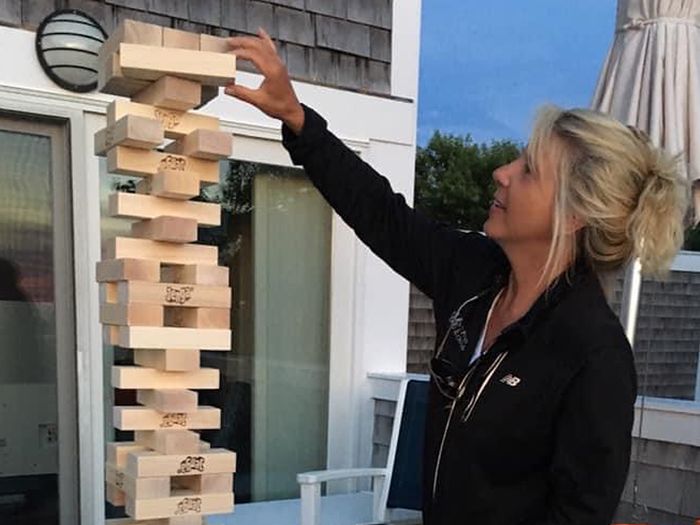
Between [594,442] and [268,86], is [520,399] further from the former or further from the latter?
[268,86]

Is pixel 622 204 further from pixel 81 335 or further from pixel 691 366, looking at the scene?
pixel 691 366

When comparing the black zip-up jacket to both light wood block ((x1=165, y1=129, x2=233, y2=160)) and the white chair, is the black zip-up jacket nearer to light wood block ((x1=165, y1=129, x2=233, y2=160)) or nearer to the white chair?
light wood block ((x1=165, y1=129, x2=233, y2=160))

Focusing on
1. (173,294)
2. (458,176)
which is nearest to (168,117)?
(173,294)

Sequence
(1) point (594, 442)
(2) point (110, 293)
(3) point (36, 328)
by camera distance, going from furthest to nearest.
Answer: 1. (3) point (36, 328)
2. (2) point (110, 293)
3. (1) point (594, 442)

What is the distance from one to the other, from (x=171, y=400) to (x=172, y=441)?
0.07m

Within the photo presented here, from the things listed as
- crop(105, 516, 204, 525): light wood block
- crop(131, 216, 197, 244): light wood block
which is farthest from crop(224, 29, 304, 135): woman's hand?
crop(105, 516, 204, 525): light wood block

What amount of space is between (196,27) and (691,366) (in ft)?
18.1

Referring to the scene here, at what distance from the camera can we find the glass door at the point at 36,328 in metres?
2.70

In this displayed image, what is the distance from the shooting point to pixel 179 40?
1212 millimetres

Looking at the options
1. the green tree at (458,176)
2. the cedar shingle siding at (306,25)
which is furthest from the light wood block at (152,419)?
the green tree at (458,176)

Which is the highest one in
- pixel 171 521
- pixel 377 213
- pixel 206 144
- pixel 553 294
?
pixel 206 144

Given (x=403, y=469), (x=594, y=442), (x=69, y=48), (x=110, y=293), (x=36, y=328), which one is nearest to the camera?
(x=594, y=442)

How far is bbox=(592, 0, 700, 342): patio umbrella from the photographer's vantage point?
243 centimetres

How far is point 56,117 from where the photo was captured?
2678mm
